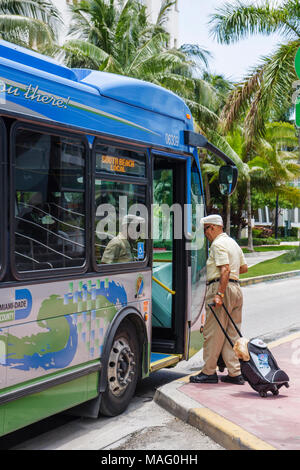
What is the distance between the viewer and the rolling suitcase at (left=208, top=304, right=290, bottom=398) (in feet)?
20.5

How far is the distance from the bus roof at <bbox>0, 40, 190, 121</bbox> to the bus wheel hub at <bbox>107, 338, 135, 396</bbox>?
233cm

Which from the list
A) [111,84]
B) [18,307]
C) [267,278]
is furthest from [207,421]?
[267,278]

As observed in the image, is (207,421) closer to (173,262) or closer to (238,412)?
(238,412)

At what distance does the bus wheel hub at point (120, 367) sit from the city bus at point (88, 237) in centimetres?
1

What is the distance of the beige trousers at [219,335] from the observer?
22.7 ft

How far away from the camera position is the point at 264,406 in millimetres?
5922

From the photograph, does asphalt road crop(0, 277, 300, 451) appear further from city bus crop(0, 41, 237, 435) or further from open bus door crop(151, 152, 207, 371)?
open bus door crop(151, 152, 207, 371)

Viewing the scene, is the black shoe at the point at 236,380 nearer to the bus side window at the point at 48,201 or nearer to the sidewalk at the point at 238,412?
the sidewalk at the point at 238,412

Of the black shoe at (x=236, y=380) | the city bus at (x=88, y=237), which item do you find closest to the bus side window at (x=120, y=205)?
the city bus at (x=88, y=237)

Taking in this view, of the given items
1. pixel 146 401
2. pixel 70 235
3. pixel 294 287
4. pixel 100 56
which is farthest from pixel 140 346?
pixel 100 56

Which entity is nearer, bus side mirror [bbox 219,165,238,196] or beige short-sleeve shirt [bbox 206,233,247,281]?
beige short-sleeve shirt [bbox 206,233,247,281]

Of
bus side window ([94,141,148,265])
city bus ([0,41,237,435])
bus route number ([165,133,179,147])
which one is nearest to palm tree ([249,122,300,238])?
bus route number ([165,133,179,147])

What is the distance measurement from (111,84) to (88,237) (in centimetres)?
149

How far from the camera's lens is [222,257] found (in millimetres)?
6797
